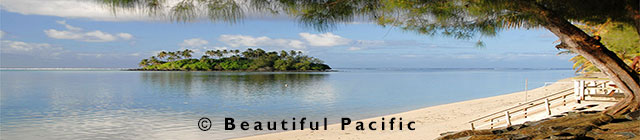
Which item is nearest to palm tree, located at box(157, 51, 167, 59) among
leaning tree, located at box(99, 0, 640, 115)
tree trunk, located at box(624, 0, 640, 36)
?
leaning tree, located at box(99, 0, 640, 115)

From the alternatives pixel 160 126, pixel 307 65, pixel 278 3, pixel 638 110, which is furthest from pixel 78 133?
pixel 307 65

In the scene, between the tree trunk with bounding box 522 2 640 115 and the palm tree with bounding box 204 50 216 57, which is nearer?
the tree trunk with bounding box 522 2 640 115

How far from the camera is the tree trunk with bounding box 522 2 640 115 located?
5566 millimetres

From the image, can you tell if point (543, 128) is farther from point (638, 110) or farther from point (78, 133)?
point (78, 133)

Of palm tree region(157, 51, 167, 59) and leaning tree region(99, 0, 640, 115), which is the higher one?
palm tree region(157, 51, 167, 59)

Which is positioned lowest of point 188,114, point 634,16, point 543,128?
point 188,114

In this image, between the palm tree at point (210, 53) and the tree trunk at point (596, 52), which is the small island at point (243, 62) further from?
the tree trunk at point (596, 52)

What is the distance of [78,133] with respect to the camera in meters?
12.3

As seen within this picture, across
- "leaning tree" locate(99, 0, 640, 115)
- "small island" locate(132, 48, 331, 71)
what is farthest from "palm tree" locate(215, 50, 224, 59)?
"leaning tree" locate(99, 0, 640, 115)

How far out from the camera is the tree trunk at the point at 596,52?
557cm

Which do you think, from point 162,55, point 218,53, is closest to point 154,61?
point 162,55

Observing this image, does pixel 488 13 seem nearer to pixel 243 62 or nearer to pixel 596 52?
pixel 596 52

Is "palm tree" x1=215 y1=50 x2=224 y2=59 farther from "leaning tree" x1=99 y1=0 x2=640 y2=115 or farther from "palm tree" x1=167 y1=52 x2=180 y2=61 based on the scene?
"leaning tree" x1=99 y1=0 x2=640 y2=115

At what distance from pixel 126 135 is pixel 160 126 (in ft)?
8.18
